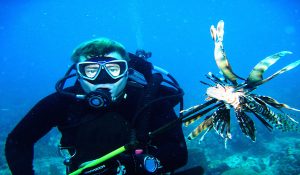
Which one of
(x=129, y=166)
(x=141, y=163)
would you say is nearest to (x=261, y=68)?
(x=141, y=163)

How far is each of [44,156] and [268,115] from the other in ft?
43.0

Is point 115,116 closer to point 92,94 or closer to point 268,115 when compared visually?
point 92,94

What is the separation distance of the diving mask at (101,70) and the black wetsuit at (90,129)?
1.14ft

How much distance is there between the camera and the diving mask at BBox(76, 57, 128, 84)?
10.5 feet

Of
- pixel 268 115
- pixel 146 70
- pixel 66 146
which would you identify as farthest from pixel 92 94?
pixel 268 115

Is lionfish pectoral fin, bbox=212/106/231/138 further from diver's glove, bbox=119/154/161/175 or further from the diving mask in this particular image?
the diving mask

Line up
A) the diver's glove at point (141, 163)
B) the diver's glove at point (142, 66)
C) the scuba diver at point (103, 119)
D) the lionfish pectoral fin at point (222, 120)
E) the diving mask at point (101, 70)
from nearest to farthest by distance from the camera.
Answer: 1. the lionfish pectoral fin at point (222, 120)
2. the diver's glove at point (141, 163)
3. the scuba diver at point (103, 119)
4. the diving mask at point (101, 70)
5. the diver's glove at point (142, 66)

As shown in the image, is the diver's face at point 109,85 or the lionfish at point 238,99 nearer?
the lionfish at point 238,99

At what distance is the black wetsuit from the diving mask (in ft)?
1.14

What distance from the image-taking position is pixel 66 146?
3.07m

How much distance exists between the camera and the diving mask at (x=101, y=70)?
319cm

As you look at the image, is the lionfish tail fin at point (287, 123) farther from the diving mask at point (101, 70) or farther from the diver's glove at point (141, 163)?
the diving mask at point (101, 70)

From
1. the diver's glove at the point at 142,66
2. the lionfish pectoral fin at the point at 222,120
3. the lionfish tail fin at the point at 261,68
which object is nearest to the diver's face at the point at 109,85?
the diver's glove at the point at 142,66

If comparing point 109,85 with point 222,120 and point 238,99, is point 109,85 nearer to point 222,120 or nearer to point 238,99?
point 222,120
